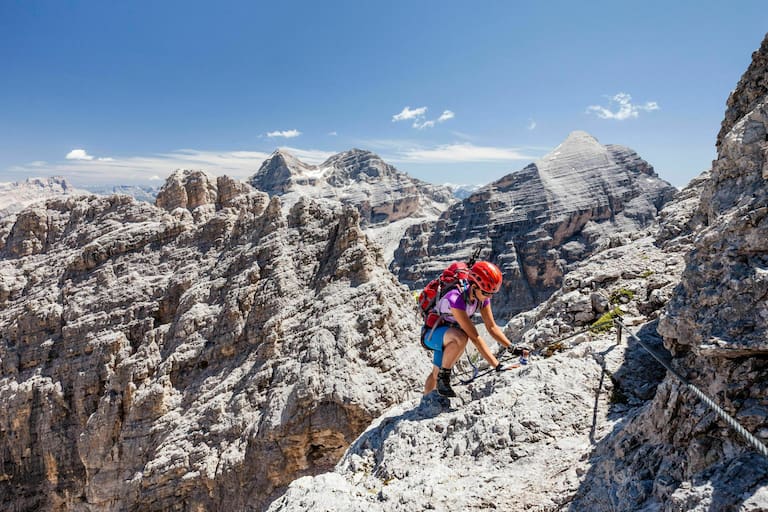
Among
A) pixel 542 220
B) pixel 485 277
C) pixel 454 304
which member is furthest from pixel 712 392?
pixel 542 220

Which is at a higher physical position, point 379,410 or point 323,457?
point 379,410

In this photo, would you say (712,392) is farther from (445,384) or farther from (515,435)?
(445,384)

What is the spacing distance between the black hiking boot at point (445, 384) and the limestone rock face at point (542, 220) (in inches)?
3731

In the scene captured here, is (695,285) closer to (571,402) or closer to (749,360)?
(749,360)

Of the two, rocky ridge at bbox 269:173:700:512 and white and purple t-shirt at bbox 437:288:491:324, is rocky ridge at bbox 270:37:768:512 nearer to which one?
rocky ridge at bbox 269:173:700:512

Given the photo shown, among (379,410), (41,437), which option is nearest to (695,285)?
(379,410)

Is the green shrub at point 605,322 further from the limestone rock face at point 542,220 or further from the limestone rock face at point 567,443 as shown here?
the limestone rock face at point 542,220

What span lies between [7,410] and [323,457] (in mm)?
16052

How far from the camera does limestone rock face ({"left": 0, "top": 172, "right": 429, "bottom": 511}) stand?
581 inches

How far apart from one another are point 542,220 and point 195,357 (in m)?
106

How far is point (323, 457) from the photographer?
1456cm

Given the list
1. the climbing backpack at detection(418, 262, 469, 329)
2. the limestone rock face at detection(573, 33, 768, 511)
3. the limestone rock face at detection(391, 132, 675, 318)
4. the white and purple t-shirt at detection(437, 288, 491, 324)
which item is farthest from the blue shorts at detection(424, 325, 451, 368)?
the limestone rock face at detection(391, 132, 675, 318)

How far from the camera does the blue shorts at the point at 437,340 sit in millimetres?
7414

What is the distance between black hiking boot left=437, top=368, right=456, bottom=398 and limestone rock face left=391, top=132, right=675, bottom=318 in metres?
94.8
